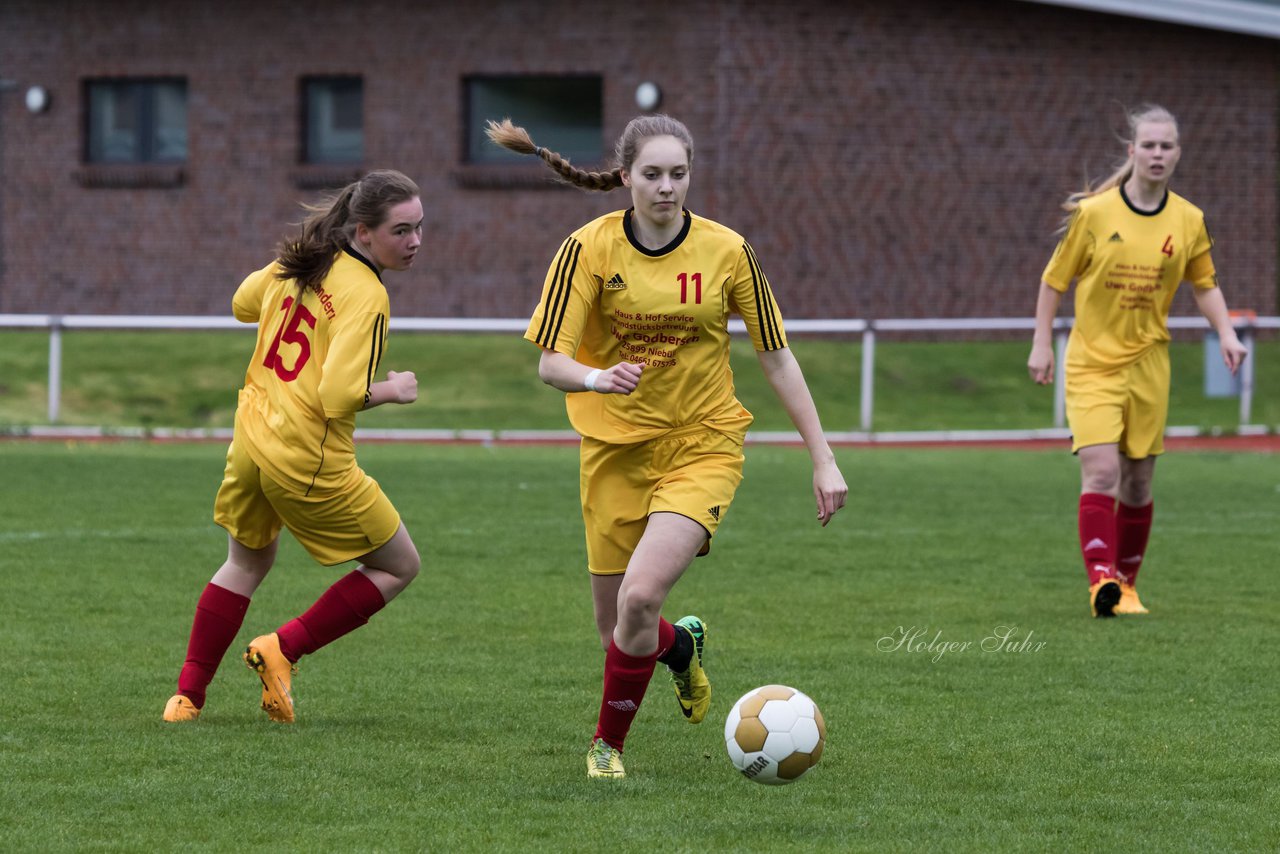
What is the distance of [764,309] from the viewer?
538 centimetres

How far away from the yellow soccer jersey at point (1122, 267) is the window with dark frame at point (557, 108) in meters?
13.3

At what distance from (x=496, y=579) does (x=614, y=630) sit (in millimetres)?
3496

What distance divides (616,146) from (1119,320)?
12.8ft

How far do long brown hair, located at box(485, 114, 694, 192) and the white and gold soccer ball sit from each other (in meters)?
1.55

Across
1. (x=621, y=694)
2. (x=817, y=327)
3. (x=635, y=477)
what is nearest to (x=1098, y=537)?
(x=635, y=477)

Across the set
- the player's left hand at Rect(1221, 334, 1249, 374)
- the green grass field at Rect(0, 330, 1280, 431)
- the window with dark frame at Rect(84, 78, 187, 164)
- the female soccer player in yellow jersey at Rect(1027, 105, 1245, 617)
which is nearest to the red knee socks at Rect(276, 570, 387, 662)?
the female soccer player in yellow jersey at Rect(1027, 105, 1245, 617)

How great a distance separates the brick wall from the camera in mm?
20891

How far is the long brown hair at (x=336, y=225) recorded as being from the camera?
5.54 metres

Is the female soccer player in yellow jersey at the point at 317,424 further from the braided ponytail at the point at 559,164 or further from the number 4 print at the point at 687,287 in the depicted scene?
the number 4 print at the point at 687,287

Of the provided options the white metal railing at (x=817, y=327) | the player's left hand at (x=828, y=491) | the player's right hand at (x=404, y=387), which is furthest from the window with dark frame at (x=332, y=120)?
the player's left hand at (x=828, y=491)

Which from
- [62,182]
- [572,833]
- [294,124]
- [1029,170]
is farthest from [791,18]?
[572,833]

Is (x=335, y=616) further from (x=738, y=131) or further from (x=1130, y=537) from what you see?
(x=738, y=131)

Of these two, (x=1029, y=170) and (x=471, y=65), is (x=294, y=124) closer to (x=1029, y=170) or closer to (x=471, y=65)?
(x=471, y=65)

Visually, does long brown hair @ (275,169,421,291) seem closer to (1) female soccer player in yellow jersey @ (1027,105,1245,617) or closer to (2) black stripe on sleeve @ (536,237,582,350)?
(2) black stripe on sleeve @ (536,237,582,350)
